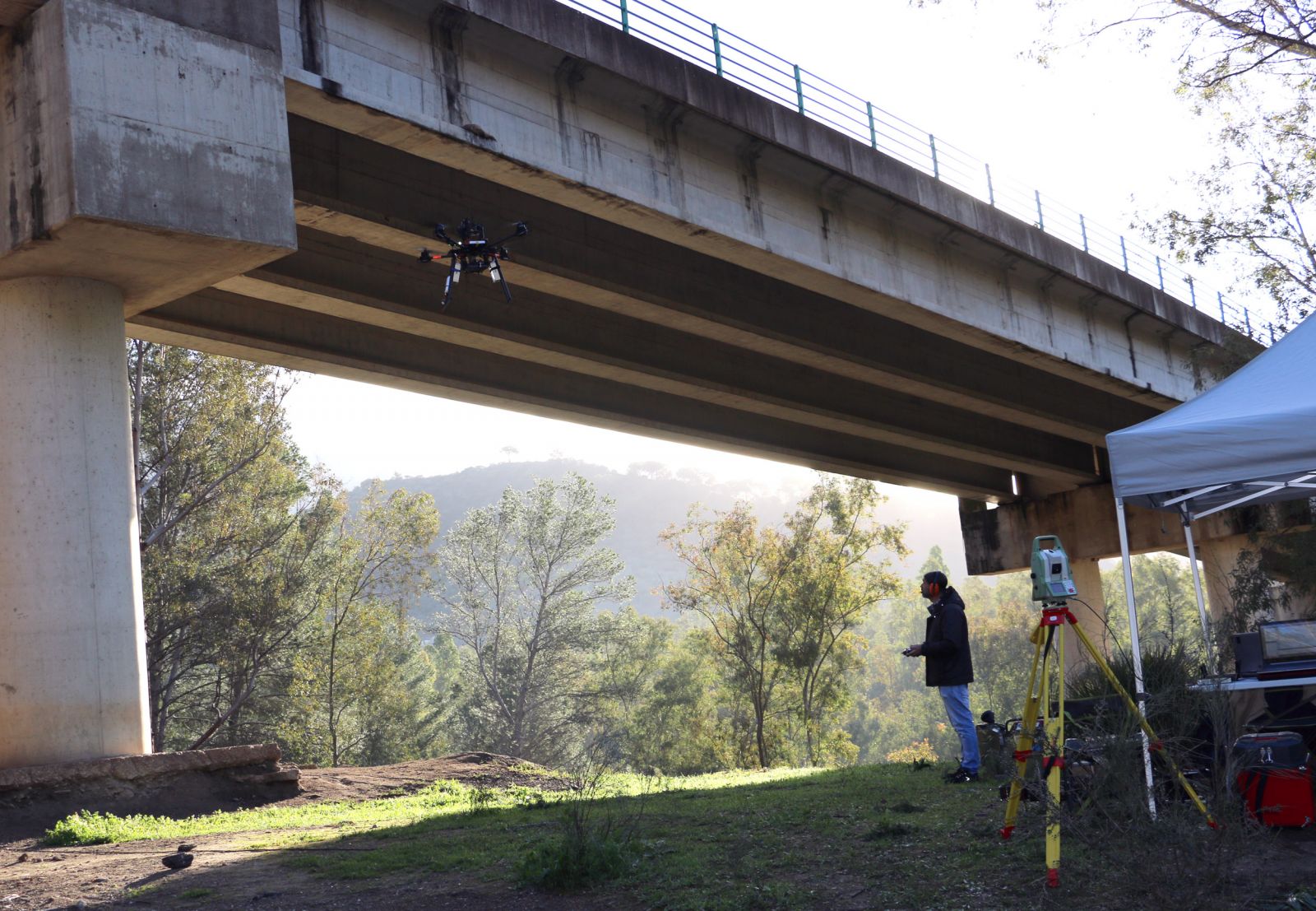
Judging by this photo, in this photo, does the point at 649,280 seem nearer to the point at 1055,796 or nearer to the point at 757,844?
the point at 757,844

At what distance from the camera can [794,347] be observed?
17484 mm

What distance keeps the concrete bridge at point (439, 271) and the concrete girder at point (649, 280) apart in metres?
0.05

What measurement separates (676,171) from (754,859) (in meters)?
9.13

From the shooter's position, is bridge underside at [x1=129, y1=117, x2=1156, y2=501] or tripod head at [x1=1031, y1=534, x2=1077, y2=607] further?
bridge underside at [x1=129, y1=117, x2=1156, y2=501]

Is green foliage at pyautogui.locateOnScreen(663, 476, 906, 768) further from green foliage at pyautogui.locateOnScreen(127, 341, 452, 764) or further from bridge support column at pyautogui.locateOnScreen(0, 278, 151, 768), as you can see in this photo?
bridge support column at pyautogui.locateOnScreen(0, 278, 151, 768)

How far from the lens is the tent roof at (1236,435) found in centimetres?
695

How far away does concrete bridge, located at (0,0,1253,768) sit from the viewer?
9398 millimetres

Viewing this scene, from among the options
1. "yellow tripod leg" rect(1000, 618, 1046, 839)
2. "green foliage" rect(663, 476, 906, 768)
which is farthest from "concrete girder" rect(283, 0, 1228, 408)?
"green foliage" rect(663, 476, 906, 768)

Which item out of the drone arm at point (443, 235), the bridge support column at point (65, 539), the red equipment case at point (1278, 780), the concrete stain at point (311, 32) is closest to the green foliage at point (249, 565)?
the drone arm at point (443, 235)

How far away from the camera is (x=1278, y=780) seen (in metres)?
6.07

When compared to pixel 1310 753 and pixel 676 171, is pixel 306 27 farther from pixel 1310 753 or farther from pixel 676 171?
pixel 1310 753

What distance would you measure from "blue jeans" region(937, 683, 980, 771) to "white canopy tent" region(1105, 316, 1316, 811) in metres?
2.05

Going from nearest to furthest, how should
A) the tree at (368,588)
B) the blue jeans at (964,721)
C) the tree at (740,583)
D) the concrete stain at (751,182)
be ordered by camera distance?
the blue jeans at (964,721) < the concrete stain at (751,182) < the tree at (368,588) < the tree at (740,583)

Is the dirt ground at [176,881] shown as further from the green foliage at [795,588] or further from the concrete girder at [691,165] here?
the green foliage at [795,588]
